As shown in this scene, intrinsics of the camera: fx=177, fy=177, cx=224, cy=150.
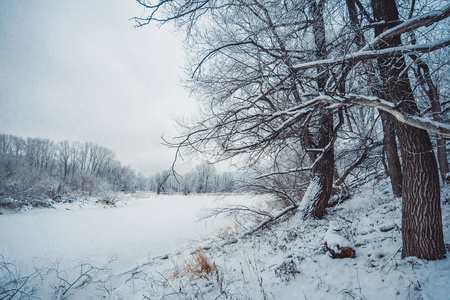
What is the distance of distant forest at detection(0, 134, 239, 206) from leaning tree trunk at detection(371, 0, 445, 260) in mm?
2941

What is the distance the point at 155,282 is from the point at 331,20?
19.8 feet

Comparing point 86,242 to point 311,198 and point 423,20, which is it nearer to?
point 311,198

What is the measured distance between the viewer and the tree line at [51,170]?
1297 cm

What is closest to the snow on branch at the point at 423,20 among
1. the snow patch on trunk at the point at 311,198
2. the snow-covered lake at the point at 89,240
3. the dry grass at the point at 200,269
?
the snow patch on trunk at the point at 311,198

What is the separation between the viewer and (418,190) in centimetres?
228

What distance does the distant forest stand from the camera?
11.9 meters

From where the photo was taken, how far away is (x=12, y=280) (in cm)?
394

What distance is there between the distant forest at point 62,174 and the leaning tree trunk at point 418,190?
2.94 m

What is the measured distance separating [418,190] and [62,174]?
47777 millimetres

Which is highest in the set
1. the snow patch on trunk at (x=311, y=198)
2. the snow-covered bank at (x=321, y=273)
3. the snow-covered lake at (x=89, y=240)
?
the snow patch on trunk at (x=311, y=198)

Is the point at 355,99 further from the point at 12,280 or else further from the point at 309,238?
the point at 12,280

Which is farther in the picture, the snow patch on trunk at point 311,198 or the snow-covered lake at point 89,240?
the snow-covered lake at point 89,240

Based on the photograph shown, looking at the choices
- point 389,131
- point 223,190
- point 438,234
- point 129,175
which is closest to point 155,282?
point 223,190

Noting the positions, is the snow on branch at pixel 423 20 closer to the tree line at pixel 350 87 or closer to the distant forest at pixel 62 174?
the tree line at pixel 350 87
